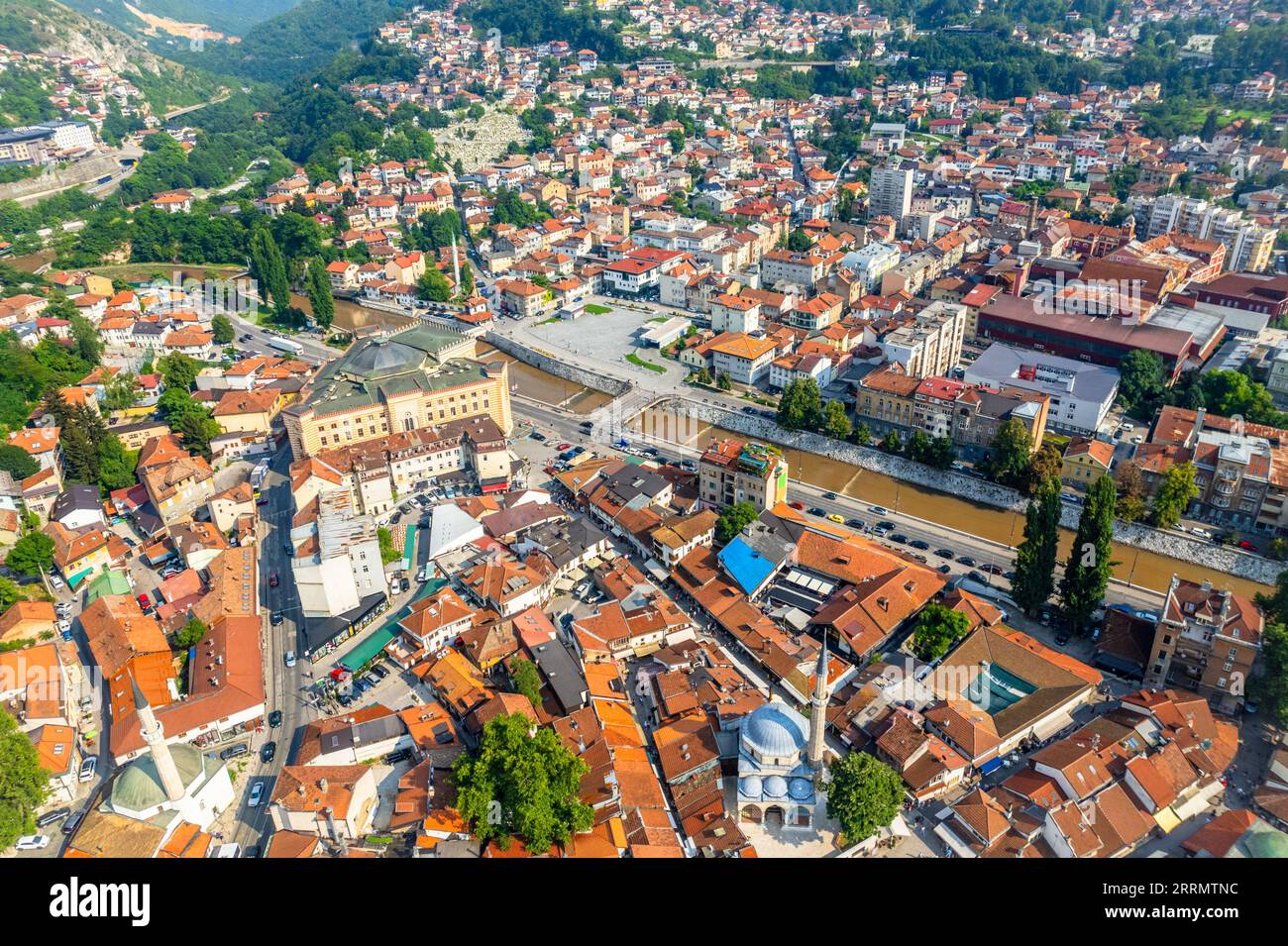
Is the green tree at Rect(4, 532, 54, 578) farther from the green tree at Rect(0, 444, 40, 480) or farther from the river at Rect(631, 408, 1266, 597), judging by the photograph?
the river at Rect(631, 408, 1266, 597)

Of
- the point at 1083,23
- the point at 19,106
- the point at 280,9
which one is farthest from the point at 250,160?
the point at 280,9

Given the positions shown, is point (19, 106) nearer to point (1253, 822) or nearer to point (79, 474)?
point (79, 474)

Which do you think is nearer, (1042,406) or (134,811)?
(134,811)

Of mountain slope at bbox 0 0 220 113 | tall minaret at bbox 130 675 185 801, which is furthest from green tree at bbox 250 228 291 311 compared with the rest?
mountain slope at bbox 0 0 220 113

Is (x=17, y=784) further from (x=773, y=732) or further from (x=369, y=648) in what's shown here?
(x=773, y=732)

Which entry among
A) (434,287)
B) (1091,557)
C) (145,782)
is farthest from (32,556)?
(1091,557)
